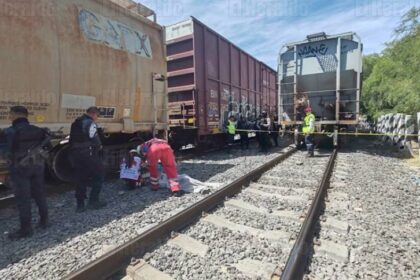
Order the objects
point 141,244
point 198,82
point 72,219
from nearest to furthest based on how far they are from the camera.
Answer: point 141,244 → point 72,219 → point 198,82

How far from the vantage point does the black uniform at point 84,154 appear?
4.56 m

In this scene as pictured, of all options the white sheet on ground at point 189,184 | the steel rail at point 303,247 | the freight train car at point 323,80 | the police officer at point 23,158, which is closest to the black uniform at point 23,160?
the police officer at point 23,158

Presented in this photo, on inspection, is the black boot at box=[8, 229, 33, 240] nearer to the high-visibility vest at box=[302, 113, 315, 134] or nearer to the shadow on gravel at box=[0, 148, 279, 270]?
the shadow on gravel at box=[0, 148, 279, 270]

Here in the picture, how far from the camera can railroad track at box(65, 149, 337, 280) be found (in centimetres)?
274

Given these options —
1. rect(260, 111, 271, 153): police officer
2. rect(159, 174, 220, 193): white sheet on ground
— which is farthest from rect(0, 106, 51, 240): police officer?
rect(260, 111, 271, 153): police officer

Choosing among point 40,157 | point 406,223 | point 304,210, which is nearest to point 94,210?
point 40,157

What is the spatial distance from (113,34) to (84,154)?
2.73 metres

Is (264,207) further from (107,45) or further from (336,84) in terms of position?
(336,84)

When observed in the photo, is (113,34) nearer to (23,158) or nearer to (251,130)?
(23,158)

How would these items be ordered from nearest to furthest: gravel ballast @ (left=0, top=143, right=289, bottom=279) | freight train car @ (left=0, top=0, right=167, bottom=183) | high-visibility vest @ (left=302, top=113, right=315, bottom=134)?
1. gravel ballast @ (left=0, top=143, right=289, bottom=279)
2. freight train car @ (left=0, top=0, right=167, bottom=183)
3. high-visibility vest @ (left=302, top=113, right=315, bottom=134)

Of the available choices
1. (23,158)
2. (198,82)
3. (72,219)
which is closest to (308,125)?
(198,82)

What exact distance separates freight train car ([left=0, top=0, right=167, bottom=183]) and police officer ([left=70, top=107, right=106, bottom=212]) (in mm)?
652

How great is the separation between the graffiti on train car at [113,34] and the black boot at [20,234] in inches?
135

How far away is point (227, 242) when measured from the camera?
337 centimetres
